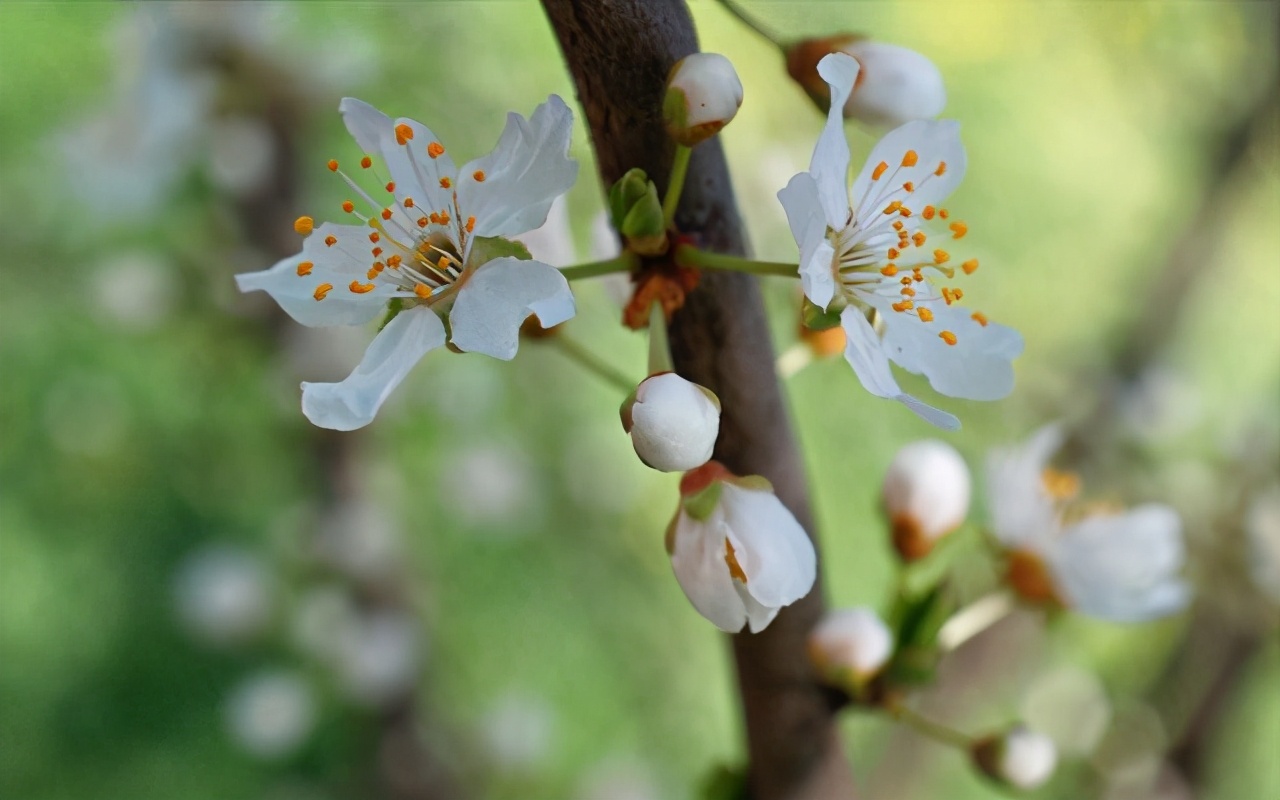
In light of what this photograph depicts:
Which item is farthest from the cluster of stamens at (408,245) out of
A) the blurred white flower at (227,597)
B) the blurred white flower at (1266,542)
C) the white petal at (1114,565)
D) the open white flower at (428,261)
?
the blurred white flower at (227,597)

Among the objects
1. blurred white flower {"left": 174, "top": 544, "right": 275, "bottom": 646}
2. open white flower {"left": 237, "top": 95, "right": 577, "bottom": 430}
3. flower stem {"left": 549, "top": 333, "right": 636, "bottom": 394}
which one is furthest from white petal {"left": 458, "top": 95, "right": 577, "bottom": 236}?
blurred white flower {"left": 174, "top": 544, "right": 275, "bottom": 646}

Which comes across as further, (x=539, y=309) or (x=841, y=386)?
(x=841, y=386)

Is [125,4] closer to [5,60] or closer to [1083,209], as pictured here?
[5,60]

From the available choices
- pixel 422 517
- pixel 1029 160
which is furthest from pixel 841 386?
pixel 422 517

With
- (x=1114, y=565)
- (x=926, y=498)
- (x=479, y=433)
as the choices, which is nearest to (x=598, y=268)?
(x=926, y=498)

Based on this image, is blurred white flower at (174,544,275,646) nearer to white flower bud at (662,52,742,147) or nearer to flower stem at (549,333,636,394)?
flower stem at (549,333,636,394)

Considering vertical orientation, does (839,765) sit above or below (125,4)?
below

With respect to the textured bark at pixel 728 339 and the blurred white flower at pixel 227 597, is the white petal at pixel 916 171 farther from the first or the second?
the blurred white flower at pixel 227 597
